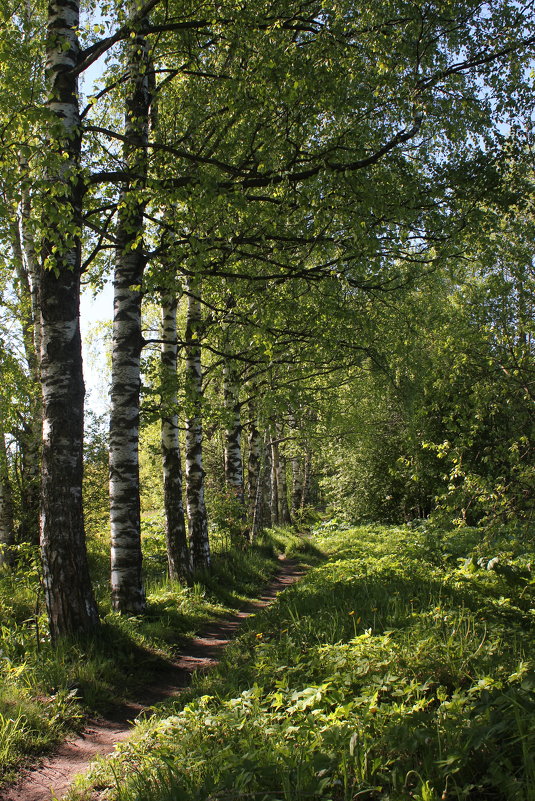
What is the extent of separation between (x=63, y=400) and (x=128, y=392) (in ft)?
6.35

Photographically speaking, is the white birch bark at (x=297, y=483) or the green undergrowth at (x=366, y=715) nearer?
the green undergrowth at (x=366, y=715)

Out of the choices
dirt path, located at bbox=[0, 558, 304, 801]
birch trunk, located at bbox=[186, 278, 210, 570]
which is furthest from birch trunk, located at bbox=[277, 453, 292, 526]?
dirt path, located at bbox=[0, 558, 304, 801]

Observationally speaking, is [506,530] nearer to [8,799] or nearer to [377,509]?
[8,799]

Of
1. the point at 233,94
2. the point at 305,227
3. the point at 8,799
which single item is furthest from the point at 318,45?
the point at 8,799

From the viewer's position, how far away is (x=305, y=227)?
30.1 ft

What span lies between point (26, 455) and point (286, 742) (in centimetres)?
1102

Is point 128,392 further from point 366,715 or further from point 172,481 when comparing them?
point 366,715

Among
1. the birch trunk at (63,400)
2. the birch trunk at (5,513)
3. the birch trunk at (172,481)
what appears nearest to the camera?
the birch trunk at (63,400)

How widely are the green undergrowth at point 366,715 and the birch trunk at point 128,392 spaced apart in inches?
92.8

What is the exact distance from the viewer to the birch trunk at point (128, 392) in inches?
305

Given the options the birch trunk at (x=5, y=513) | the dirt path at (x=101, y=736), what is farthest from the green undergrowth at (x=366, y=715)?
the birch trunk at (x=5, y=513)

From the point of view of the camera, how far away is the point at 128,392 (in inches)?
318

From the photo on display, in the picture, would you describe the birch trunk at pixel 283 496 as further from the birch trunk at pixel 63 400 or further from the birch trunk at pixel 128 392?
the birch trunk at pixel 63 400

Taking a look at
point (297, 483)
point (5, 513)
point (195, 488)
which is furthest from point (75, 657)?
point (297, 483)
